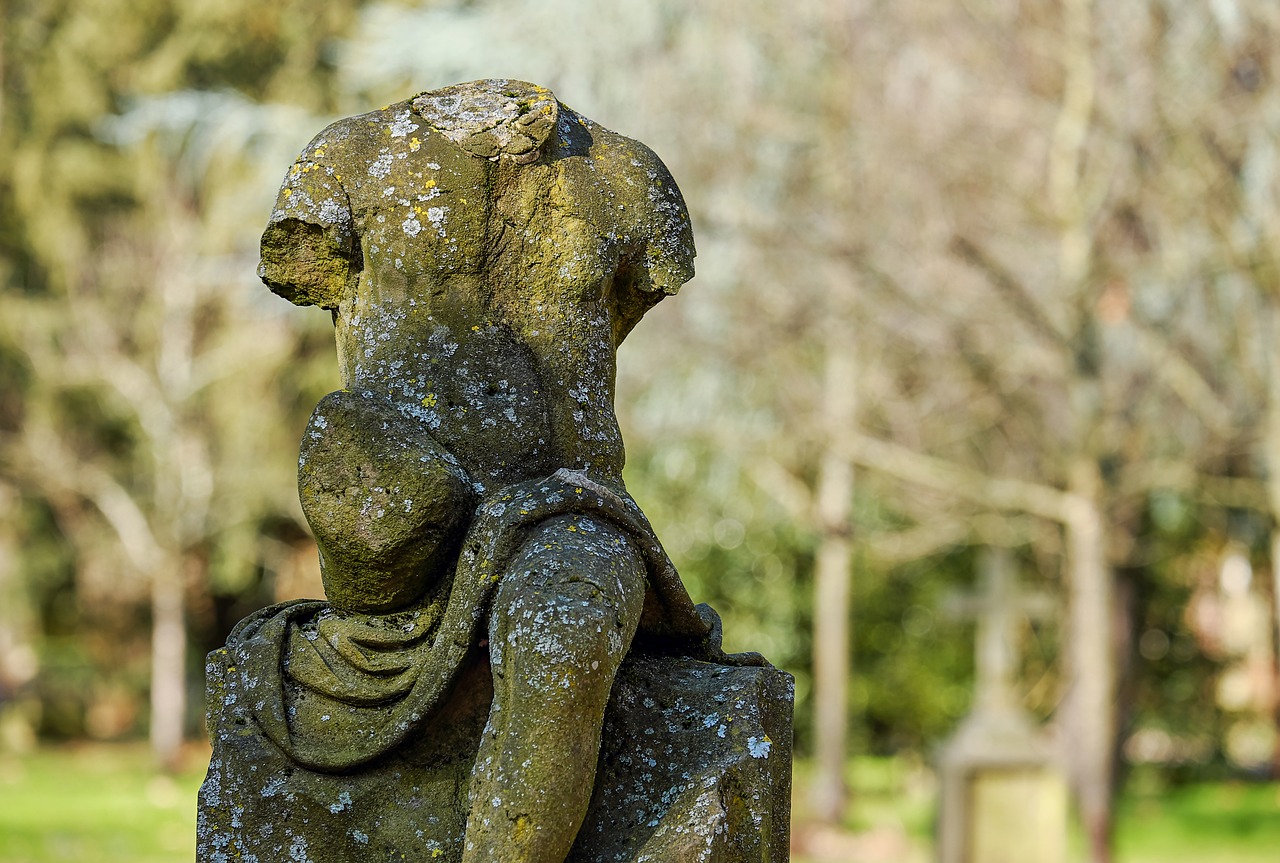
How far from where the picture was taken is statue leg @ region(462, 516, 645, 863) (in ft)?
9.84

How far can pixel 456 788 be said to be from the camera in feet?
10.9

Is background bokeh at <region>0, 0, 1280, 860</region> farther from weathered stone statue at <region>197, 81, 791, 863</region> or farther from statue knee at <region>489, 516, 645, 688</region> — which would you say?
statue knee at <region>489, 516, 645, 688</region>

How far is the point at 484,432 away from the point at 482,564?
387 millimetres

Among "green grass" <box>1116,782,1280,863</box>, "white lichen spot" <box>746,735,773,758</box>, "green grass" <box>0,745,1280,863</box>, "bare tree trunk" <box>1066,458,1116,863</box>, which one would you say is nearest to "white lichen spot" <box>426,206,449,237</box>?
"white lichen spot" <box>746,735,773,758</box>

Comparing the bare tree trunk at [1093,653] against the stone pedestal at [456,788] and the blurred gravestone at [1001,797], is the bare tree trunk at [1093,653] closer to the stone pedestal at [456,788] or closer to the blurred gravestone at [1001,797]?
the blurred gravestone at [1001,797]

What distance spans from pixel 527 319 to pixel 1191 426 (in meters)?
11.1

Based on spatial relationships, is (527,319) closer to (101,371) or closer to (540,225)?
(540,225)

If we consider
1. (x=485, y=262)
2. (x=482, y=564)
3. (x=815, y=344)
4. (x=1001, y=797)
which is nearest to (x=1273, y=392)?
(x=1001, y=797)

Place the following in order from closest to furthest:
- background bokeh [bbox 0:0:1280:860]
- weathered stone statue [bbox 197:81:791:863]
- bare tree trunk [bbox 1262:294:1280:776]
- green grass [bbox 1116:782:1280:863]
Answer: weathered stone statue [bbox 197:81:791:863] < bare tree trunk [bbox 1262:294:1280:776] < background bokeh [bbox 0:0:1280:860] < green grass [bbox 1116:782:1280:863]

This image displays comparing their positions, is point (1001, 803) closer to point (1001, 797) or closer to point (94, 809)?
point (1001, 797)

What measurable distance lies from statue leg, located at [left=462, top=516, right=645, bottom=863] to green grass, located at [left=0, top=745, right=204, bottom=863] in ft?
31.1

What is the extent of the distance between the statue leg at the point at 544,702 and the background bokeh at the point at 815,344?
828 centimetres

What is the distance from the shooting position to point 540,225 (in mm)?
3748

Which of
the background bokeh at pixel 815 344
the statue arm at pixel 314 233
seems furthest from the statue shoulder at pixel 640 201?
the background bokeh at pixel 815 344
